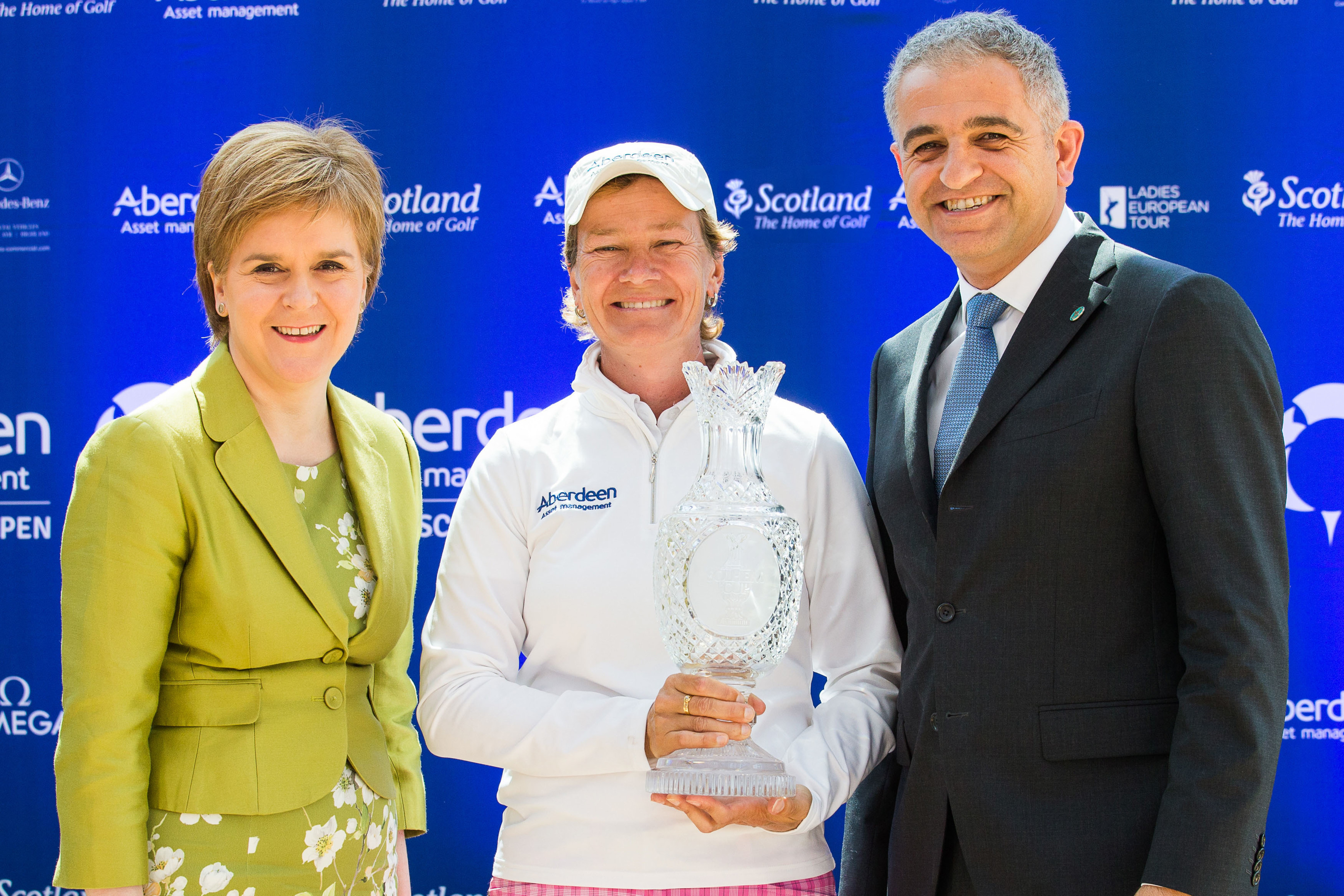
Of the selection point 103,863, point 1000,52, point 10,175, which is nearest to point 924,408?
point 1000,52

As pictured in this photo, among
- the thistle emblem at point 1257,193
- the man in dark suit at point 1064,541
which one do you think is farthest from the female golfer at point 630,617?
the thistle emblem at point 1257,193

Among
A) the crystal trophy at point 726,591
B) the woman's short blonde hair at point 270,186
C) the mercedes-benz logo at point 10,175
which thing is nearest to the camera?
the crystal trophy at point 726,591

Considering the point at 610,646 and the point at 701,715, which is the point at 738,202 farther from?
the point at 701,715

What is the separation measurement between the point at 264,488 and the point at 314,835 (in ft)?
1.84

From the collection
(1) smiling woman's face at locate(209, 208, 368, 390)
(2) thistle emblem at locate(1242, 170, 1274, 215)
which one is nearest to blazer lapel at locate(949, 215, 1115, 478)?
(1) smiling woman's face at locate(209, 208, 368, 390)

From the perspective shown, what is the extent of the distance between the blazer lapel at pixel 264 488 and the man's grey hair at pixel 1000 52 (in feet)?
4.07

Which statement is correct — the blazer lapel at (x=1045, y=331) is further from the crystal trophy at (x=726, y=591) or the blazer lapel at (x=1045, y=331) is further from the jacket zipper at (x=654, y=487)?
the jacket zipper at (x=654, y=487)

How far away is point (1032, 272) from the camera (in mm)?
1820

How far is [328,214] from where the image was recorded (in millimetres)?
1897

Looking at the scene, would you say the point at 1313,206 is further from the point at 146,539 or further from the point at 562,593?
the point at 146,539

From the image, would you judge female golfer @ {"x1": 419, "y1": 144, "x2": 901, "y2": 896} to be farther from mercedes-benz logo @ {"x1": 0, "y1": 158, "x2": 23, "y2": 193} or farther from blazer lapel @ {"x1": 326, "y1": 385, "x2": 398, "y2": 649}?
mercedes-benz logo @ {"x1": 0, "y1": 158, "x2": 23, "y2": 193}

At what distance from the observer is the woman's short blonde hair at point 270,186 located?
184cm

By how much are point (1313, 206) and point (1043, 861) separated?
236 cm

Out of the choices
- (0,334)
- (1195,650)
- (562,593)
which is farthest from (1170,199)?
(0,334)
